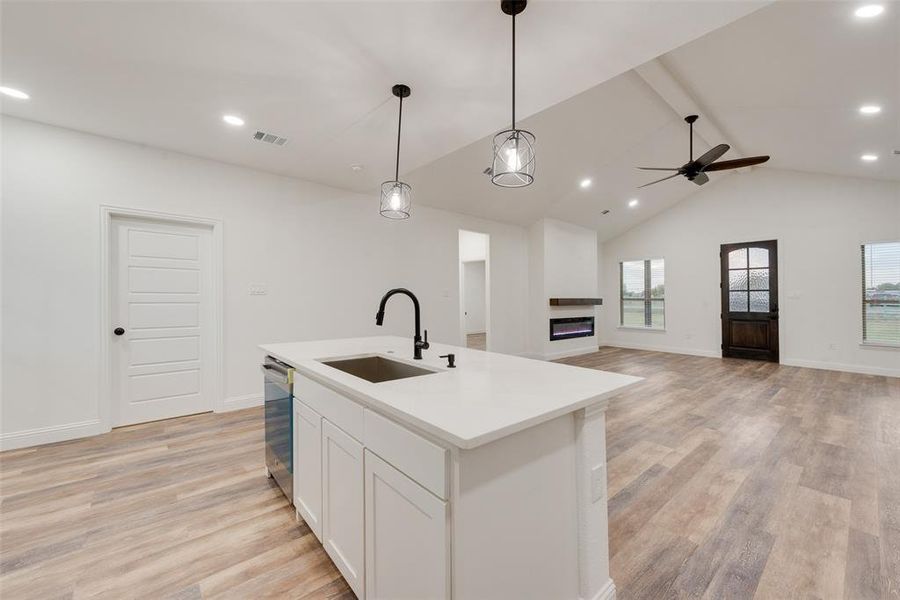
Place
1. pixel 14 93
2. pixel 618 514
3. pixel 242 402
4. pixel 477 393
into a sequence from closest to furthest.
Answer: pixel 477 393, pixel 618 514, pixel 14 93, pixel 242 402

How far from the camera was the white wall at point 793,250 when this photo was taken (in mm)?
5781

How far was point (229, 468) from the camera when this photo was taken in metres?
2.64

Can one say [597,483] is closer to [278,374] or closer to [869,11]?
[278,374]

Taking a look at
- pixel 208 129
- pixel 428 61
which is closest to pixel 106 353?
pixel 208 129

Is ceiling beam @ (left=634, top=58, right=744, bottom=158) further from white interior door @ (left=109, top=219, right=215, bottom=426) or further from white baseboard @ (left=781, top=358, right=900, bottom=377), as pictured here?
white interior door @ (left=109, top=219, right=215, bottom=426)

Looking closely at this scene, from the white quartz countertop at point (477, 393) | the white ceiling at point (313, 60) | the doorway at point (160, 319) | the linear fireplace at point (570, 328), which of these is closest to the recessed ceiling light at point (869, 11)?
the white ceiling at point (313, 60)

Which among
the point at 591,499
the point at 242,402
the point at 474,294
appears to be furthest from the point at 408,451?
the point at 474,294

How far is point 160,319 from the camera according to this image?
143 inches

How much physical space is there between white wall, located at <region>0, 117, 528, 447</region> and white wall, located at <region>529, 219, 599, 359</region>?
1964 mm

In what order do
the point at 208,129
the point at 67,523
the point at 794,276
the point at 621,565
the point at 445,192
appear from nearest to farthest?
the point at 621,565 → the point at 67,523 → the point at 208,129 → the point at 445,192 → the point at 794,276

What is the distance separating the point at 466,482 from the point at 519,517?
284mm

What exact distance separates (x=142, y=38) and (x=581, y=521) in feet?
11.0

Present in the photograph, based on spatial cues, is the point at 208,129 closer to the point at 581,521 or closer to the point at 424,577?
the point at 424,577

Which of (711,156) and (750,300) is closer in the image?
(711,156)
